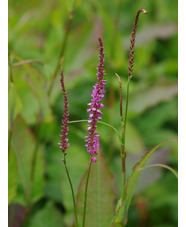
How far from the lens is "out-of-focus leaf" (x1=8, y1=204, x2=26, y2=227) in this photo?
2.07 ft

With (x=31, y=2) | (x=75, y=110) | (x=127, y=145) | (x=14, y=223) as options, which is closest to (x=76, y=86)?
(x=75, y=110)

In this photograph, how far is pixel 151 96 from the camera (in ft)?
2.76

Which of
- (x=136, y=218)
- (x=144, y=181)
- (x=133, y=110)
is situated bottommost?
(x=136, y=218)

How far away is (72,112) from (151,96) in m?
0.23

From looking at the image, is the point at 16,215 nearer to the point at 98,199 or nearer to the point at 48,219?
the point at 48,219

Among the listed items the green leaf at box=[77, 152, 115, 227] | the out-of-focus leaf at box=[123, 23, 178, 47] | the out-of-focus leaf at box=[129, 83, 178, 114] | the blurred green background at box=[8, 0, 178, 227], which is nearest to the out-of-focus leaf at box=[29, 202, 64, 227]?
the blurred green background at box=[8, 0, 178, 227]

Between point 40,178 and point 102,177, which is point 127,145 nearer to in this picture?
point 40,178

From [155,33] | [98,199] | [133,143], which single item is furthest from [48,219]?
[155,33]

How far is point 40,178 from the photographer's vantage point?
657mm

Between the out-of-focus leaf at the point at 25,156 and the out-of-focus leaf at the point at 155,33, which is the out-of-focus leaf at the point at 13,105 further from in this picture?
the out-of-focus leaf at the point at 155,33

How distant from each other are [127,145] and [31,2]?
590mm

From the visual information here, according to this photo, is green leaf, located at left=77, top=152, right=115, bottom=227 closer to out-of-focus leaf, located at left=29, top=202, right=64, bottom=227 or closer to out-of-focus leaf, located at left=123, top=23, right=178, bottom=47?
out-of-focus leaf, located at left=29, top=202, right=64, bottom=227

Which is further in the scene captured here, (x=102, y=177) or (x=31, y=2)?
(x=31, y=2)

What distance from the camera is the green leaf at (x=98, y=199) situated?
0.48 meters
